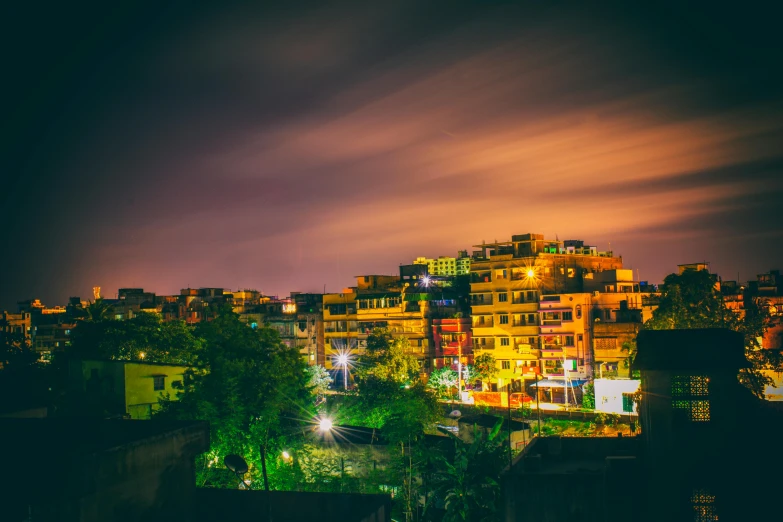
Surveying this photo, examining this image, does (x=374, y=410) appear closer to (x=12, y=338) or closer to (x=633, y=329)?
(x=633, y=329)

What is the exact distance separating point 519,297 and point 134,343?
1285 inches

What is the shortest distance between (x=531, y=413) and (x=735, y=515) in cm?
2765

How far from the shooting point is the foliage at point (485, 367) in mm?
58625

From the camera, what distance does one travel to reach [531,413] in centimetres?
4459

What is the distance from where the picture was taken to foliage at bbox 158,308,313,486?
23641 millimetres

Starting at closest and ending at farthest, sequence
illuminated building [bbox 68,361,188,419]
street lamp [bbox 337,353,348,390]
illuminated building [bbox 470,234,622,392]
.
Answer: illuminated building [bbox 68,361,188,419] < illuminated building [bbox 470,234,622,392] < street lamp [bbox 337,353,348,390]

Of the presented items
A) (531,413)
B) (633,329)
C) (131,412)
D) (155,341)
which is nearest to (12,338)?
(155,341)

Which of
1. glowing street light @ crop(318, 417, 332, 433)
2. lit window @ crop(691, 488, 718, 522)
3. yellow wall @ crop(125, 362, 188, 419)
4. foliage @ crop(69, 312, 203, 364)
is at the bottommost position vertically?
lit window @ crop(691, 488, 718, 522)

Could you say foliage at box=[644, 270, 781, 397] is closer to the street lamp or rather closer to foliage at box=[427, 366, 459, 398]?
foliage at box=[427, 366, 459, 398]

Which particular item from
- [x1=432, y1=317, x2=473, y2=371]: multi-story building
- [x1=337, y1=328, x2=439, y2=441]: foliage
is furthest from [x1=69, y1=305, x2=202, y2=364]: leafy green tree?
[x1=432, y1=317, x2=473, y2=371]: multi-story building

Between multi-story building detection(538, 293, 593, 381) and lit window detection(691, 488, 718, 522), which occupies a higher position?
multi-story building detection(538, 293, 593, 381)

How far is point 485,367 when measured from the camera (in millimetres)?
58625

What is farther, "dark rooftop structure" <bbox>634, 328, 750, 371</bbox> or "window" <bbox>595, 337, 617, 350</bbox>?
"window" <bbox>595, 337, 617, 350</bbox>

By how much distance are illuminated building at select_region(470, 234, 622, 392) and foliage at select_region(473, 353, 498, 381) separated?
1180mm
